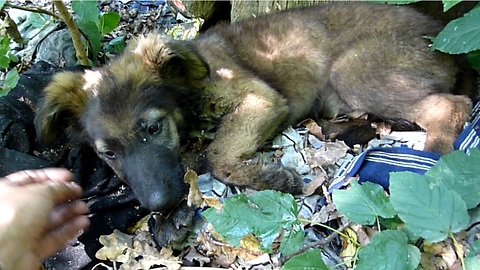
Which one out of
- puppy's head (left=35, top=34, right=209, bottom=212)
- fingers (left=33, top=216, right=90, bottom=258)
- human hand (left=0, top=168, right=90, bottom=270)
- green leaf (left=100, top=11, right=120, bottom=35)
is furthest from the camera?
green leaf (left=100, top=11, right=120, bottom=35)

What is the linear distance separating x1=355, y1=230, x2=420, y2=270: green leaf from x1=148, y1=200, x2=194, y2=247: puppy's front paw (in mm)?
1240

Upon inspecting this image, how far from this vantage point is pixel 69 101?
371cm

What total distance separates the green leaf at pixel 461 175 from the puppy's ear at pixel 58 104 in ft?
7.27

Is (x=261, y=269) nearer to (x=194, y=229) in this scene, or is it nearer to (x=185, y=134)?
(x=194, y=229)

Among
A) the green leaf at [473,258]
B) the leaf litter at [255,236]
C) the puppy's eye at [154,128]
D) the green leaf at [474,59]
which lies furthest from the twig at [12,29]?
the green leaf at [473,258]

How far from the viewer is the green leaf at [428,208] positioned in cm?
235

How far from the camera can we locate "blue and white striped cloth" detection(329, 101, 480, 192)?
3244 mm

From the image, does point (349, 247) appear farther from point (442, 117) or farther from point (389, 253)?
point (442, 117)

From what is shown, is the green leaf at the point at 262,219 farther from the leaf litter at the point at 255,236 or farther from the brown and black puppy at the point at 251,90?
the brown and black puppy at the point at 251,90

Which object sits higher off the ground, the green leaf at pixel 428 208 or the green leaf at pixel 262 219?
the green leaf at pixel 428 208

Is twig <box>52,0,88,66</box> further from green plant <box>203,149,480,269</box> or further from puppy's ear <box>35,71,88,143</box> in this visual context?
green plant <box>203,149,480,269</box>

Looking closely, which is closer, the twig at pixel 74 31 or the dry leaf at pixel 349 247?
the dry leaf at pixel 349 247

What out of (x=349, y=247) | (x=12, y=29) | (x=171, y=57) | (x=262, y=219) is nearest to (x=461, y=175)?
(x=349, y=247)

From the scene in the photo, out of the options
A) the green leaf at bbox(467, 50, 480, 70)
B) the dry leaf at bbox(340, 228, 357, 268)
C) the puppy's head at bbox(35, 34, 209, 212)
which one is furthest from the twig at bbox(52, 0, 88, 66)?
the green leaf at bbox(467, 50, 480, 70)
